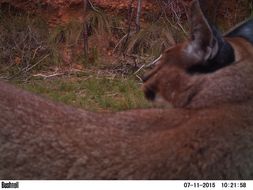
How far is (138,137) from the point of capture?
2246mm

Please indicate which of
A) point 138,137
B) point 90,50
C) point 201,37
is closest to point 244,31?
point 201,37

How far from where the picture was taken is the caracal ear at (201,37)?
95.9 inches

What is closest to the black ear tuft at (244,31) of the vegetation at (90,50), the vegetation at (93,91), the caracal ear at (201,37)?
the caracal ear at (201,37)

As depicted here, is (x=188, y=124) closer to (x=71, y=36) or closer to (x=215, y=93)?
(x=215, y=93)

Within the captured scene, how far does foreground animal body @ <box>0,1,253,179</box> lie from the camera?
7.01 feet

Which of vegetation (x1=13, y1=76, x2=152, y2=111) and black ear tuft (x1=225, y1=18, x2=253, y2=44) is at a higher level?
black ear tuft (x1=225, y1=18, x2=253, y2=44)

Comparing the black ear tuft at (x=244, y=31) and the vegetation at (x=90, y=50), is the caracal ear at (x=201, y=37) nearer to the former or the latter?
the black ear tuft at (x=244, y=31)

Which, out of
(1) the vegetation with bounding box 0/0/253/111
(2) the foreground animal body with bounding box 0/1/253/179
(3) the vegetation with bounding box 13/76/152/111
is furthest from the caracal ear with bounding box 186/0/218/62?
(1) the vegetation with bounding box 0/0/253/111

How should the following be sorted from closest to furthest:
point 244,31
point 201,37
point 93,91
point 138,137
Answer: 1. point 138,137
2. point 201,37
3. point 244,31
4. point 93,91

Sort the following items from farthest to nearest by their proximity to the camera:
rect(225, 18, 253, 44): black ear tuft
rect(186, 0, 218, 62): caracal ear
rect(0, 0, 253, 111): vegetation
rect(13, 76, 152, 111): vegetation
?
rect(0, 0, 253, 111): vegetation < rect(13, 76, 152, 111): vegetation < rect(225, 18, 253, 44): black ear tuft < rect(186, 0, 218, 62): caracal ear

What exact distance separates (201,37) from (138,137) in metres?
0.53

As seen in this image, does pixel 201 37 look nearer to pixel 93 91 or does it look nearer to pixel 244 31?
pixel 244 31

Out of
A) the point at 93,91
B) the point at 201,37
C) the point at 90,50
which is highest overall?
the point at 201,37

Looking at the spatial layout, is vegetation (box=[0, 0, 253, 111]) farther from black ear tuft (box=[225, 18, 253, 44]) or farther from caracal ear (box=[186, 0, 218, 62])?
caracal ear (box=[186, 0, 218, 62])
